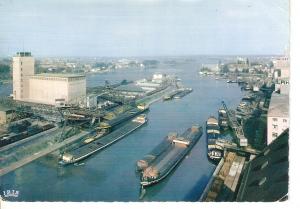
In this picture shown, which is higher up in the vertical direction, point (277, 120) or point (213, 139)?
point (277, 120)

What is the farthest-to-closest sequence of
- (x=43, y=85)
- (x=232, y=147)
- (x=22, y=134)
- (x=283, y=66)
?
(x=43, y=85) → (x=22, y=134) → (x=232, y=147) → (x=283, y=66)

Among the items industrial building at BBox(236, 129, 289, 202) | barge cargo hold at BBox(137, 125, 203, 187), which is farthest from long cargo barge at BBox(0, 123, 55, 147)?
industrial building at BBox(236, 129, 289, 202)

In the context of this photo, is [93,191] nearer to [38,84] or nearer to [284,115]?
[284,115]

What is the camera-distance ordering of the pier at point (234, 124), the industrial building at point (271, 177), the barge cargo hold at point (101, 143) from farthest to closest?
the pier at point (234, 124)
the barge cargo hold at point (101, 143)
the industrial building at point (271, 177)

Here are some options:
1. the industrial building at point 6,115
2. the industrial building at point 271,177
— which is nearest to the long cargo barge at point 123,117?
the industrial building at point 6,115

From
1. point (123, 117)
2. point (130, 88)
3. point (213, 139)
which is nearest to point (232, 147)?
point (213, 139)

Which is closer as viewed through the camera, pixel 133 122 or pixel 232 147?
pixel 232 147

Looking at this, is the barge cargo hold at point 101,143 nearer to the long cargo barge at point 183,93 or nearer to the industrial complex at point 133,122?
the industrial complex at point 133,122

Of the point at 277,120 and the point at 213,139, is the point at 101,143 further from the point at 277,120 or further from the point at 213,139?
the point at 277,120
